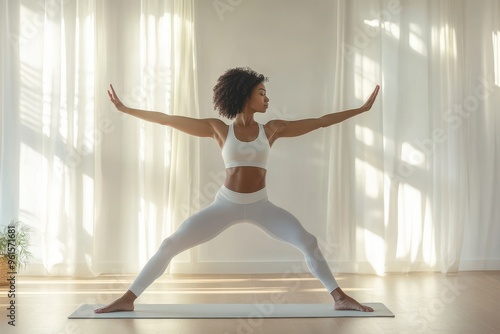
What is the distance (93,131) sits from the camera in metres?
5.59

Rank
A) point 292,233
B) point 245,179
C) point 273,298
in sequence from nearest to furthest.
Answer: point 292,233, point 245,179, point 273,298

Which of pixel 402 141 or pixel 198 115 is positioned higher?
pixel 198 115

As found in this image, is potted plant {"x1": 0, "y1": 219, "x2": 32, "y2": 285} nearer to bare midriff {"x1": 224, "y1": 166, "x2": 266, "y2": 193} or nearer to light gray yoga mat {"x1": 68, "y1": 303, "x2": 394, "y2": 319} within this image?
light gray yoga mat {"x1": 68, "y1": 303, "x2": 394, "y2": 319}

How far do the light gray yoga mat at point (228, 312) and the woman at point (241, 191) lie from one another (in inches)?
3.3

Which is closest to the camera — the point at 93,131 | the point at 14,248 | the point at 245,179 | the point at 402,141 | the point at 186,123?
the point at 245,179

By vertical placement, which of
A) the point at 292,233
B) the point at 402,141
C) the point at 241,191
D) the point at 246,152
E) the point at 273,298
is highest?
the point at 402,141

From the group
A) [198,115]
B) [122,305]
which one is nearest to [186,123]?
[122,305]

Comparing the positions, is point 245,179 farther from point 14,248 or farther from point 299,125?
point 14,248

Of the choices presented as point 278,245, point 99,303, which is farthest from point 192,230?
point 278,245

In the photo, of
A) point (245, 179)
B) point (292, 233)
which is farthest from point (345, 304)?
point (245, 179)

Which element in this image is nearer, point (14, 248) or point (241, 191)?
point (241, 191)

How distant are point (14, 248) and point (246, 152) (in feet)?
7.13

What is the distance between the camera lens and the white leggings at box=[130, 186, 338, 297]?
12.3ft

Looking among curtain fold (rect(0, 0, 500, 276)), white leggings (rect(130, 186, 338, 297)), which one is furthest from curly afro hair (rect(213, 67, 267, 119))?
curtain fold (rect(0, 0, 500, 276))
